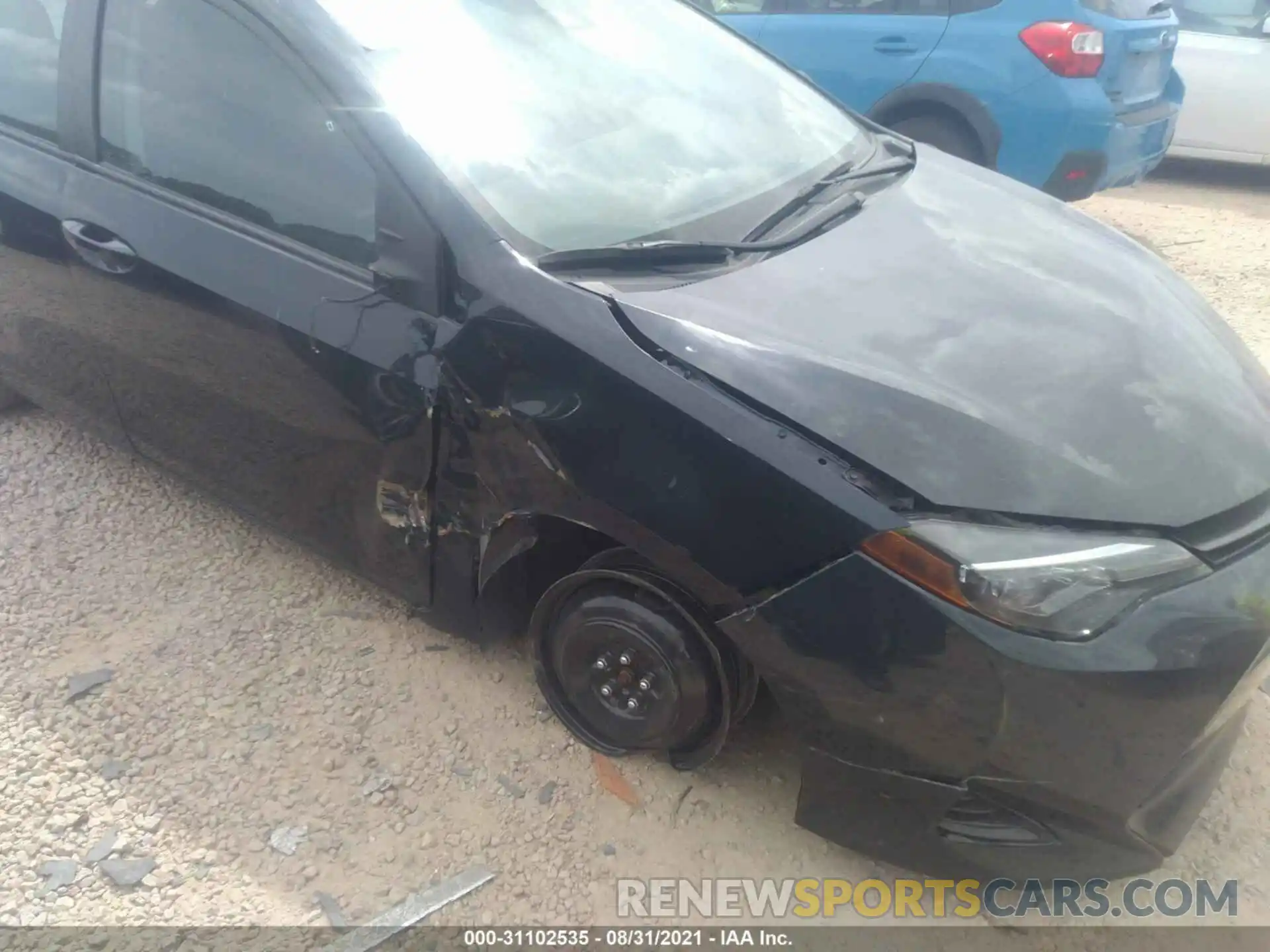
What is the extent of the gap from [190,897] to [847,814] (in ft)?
4.39

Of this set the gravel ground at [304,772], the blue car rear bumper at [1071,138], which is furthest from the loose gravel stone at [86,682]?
the blue car rear bumper at [1071,138]

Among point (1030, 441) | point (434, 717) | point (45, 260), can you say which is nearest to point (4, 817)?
point (434, 717)

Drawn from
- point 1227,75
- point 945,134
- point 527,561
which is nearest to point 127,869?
point 527,561

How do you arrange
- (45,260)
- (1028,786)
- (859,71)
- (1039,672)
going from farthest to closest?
(859,71)
(45,260)
(1028,786)
(1039,672)

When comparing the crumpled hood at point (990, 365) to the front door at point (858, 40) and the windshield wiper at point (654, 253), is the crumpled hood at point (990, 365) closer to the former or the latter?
the windshield wiper at point (654, 253)

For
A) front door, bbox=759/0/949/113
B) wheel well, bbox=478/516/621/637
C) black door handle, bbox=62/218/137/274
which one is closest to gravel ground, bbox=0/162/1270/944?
wheel well, bbox=478/516/621/637

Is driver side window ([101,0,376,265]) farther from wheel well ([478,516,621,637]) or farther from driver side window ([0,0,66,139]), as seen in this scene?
wheel well ([478,516,621,637])

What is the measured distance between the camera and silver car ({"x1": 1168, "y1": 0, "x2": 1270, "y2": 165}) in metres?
6.39

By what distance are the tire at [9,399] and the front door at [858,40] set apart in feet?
12.4

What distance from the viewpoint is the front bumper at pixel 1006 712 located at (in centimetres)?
163

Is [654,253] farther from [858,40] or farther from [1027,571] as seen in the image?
[858,40]

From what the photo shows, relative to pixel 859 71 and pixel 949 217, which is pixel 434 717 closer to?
pixel 949 217

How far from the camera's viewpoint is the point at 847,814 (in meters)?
1.94

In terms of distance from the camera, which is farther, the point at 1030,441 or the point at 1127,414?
the point at 1127,414
